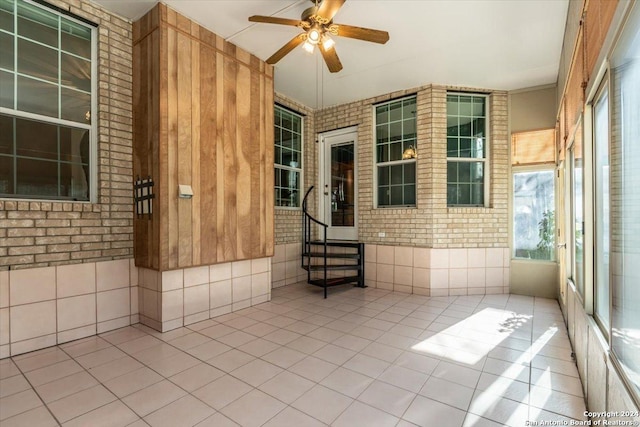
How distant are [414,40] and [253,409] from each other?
4152 millimetres

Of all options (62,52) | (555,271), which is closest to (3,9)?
(62,52)

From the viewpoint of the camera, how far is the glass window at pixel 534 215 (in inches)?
191

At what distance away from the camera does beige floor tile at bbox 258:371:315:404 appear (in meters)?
2.12

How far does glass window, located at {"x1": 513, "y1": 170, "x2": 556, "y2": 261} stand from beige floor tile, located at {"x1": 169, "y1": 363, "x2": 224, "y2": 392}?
4.93 m

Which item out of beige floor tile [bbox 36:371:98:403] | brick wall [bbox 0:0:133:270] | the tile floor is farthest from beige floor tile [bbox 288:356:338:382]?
brick wall [bbox 0:0:133:270]

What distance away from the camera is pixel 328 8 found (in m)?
2.62

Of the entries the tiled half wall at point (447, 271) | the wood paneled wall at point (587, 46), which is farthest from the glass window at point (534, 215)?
the wood paneled wall at point (587, 46)

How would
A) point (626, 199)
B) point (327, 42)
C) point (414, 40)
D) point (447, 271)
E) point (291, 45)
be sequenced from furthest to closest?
point (447, 271) < point (414, 40) < point (291, 45) < point (327, 42) < point (626, 199)

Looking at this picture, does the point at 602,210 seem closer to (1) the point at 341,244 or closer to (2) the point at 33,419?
(2) the point at 33,419

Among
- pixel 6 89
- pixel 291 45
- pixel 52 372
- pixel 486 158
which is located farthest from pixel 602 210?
pixel 6 89

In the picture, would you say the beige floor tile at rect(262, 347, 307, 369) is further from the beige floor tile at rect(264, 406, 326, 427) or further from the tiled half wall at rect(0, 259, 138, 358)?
the tiled half wall at rect(0, 259, 138, 358)

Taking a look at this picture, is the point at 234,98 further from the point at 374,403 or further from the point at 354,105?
the point at 374,403

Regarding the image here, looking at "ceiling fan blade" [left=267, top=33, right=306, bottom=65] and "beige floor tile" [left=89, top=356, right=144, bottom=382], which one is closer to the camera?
"beige floor tile" [left=89, top=356, right=144, bottom=382]

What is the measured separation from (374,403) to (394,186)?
4012 millimetres
